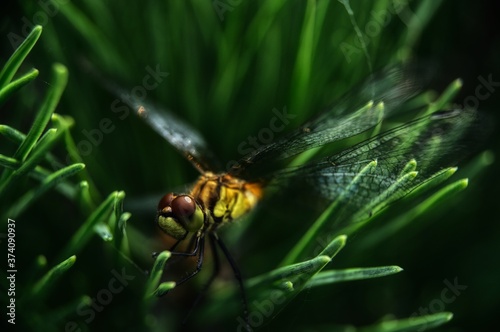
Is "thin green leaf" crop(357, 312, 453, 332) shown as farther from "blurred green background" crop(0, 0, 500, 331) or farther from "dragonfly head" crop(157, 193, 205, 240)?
"dragonfly head" crop(157, 193, 205, 240)

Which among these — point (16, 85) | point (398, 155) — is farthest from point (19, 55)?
point (398, 155)

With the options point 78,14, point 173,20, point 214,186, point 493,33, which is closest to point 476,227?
point 493,33

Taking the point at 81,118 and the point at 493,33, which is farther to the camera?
the point at 493,33

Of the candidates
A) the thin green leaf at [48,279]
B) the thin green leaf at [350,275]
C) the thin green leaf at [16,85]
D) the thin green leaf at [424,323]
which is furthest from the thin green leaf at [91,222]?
the thin green leaf at [424,323]

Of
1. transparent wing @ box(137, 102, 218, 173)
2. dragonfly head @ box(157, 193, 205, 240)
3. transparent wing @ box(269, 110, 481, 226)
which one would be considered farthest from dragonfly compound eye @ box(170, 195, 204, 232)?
transparent wing @ box(269, 110, 481, 226)

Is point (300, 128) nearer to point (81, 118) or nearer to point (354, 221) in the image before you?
point (354, 221)

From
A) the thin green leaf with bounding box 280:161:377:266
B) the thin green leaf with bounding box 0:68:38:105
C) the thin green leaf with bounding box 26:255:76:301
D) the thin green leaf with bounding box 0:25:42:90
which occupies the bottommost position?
the thin green leaf with bounding box 280:161:377:266

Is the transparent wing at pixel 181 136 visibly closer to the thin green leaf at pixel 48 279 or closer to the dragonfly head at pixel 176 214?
the dragonfly head at pixel 176 214
